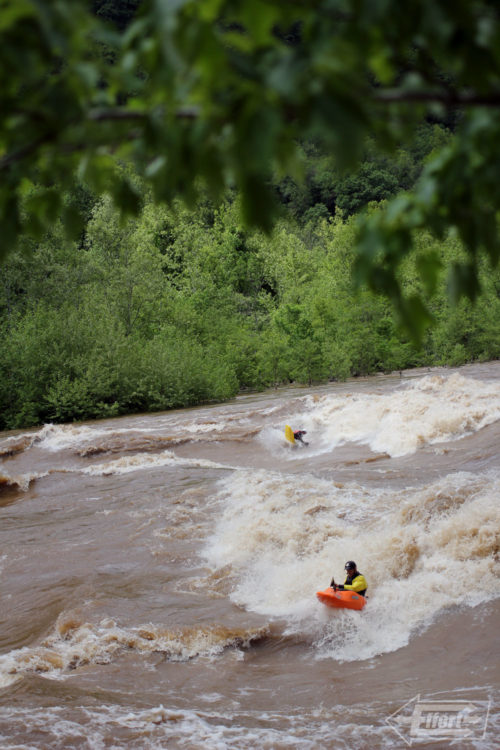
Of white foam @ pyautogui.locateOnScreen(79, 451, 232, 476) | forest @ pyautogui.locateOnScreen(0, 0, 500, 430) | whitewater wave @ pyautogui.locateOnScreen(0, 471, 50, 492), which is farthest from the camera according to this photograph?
white foam @ pyautogui.locateOnScreen(79, 451, 232, 476)

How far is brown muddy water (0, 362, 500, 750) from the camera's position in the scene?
4.83m

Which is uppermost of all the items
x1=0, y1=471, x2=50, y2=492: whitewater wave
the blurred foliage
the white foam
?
the blurred foliage

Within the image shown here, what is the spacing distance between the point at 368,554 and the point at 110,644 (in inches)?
116

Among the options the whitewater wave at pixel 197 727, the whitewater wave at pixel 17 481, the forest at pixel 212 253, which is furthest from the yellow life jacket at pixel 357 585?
the whitewater wave at pixel 17 481

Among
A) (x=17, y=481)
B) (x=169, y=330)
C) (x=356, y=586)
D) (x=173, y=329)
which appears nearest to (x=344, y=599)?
(x=356, y=586)

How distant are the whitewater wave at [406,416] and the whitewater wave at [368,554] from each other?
3974mm

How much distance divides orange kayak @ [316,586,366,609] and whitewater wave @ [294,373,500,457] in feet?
23.3

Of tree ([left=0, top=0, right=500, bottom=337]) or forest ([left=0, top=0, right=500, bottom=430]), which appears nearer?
tree ([left=0, top=0, right=500, bottom=337])

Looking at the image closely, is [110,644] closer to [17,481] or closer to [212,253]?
[17,481]

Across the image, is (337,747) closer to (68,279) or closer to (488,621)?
(488,621)

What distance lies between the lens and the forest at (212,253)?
1.60 m

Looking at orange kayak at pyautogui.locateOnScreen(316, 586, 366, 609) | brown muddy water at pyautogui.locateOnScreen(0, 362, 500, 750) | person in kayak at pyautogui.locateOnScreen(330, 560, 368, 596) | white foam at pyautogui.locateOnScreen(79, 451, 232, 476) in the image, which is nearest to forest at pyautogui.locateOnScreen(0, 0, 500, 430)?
brown muddy water at pyautogui.locateOnScreen(0, 362, 500, 750)

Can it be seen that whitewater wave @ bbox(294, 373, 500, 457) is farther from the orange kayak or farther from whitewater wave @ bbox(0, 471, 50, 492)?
the orange kayak

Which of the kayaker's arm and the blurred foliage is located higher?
the blurred foliage
